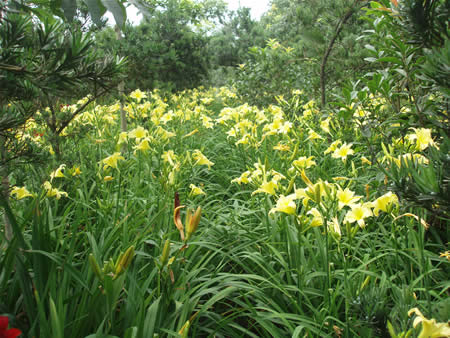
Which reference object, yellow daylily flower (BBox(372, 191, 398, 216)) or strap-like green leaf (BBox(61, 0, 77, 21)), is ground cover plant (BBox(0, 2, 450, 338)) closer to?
yellow daylily flower (BBox(372, 191, 398, 216))

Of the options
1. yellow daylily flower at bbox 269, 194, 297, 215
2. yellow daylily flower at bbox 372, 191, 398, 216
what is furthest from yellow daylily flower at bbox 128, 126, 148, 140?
yellow daylily flower at bbox 372, 191, 398, 216

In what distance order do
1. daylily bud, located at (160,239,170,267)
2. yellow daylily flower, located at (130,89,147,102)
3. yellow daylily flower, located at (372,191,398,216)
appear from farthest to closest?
1. yellow daylily flower, located at (130,89,147,102)
2. yellow daylily flower, located at (372,191,398,216)
3. daylily bud, located at (160,239,170,267)

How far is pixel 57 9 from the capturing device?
35.4 inches

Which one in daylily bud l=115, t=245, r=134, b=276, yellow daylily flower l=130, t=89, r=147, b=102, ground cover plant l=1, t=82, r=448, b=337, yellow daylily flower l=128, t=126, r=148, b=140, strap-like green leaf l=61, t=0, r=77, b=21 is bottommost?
ground cover plant l=1, t=82, r=448, b=337

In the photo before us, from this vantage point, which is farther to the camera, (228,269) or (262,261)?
(228,269)

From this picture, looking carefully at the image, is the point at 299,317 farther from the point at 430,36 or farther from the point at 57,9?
the point at 57,9

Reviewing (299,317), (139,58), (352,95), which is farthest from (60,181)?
(139,58)

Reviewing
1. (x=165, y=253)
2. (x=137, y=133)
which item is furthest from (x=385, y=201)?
(x=137, y=133)

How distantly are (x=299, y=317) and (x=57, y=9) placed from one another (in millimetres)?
1262

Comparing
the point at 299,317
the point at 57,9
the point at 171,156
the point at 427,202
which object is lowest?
the point at 299,317

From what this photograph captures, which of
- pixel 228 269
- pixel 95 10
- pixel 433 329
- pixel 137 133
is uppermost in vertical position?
pixel 95 10

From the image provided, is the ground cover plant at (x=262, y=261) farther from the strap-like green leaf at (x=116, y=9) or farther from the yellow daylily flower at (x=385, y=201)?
the strap-like green leaf at (x=116, y=9)

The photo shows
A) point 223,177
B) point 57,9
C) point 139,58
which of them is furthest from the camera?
point 139,58

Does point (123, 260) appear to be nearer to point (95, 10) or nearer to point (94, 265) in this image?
point (94, 265)
